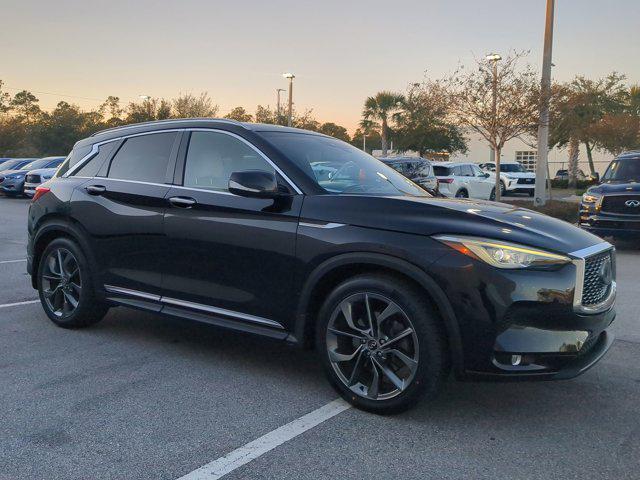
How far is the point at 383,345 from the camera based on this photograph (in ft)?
12.4

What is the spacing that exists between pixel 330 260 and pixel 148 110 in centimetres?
4264

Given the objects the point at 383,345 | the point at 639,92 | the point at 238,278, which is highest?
the point at 639,92

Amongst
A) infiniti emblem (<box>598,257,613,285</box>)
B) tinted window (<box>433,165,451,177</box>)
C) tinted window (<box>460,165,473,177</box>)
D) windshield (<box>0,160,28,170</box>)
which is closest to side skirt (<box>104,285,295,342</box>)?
infiniti emblem (<box>598,257,613,285</box>)

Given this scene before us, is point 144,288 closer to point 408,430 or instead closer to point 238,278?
point 238,278

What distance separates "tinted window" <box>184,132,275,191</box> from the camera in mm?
4578

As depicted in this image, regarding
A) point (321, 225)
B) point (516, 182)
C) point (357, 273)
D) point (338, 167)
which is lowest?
point (357, 273)

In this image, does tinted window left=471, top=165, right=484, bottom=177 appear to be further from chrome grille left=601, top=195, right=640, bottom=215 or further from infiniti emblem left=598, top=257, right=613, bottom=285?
infiniti emblem left=598, top=257, right=613, bottom=285

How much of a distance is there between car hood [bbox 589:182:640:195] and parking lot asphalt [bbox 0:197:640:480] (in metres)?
6.88

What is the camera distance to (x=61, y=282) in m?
5.65

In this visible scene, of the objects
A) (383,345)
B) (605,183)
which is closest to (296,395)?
(383,345)

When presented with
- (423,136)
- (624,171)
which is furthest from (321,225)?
(423,136)

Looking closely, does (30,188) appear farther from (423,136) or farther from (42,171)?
(423,136)

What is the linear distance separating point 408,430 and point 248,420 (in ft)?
3.00

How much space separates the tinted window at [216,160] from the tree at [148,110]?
39.9 meters
